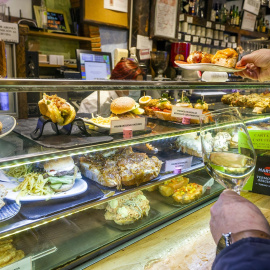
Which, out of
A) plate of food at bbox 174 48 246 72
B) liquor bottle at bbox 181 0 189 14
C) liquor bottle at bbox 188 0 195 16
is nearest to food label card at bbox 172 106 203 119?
plate of food at bbox 174 48 246 72

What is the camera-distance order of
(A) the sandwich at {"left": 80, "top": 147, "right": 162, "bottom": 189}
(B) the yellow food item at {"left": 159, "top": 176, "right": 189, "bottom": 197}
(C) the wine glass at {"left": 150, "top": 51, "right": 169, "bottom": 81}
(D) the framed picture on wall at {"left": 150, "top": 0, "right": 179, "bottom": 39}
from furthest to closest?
(D) the framed picture on wall at {"left": 150, "top": 0, "right": 179, "bottom": 39}
(C) the wine glass at {"left": 150, "top": 51, "right": 169, "bottom": 81}
(B) the yellow food item at {"left": 159, "top": 176, "right": 189, "bottom": 197}
(A) the sandwich at {"left": 80, "top": 147, "right": 162, "bottom": 189}

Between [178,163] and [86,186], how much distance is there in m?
0.63

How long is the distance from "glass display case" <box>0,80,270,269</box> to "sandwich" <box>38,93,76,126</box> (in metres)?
0.08

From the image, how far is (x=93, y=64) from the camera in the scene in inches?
138

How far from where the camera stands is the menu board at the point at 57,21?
4418 mm

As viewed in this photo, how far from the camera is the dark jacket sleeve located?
532mm

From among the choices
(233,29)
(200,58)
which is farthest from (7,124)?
(233,29)

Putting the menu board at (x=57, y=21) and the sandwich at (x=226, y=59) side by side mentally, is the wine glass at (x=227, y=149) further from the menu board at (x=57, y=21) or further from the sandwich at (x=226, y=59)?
the menu board at (x=57, y=21)

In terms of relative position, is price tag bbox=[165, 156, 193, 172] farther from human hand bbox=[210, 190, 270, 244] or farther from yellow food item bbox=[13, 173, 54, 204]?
human hand bbox=[210, 190, 270, 244]

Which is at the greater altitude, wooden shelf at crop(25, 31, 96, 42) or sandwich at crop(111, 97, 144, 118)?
wooden shelf at crop(25, 31, 96, 42)

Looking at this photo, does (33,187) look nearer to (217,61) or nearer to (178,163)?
(178,163)

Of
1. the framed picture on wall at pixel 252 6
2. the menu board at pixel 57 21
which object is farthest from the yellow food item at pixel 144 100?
the framed picture on wall at pixel 252 6

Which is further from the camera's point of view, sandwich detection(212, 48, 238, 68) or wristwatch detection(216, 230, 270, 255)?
sandwich detection(212, 48, 238, 68)

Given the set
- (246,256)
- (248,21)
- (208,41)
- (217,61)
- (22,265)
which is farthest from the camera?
(248,21)
